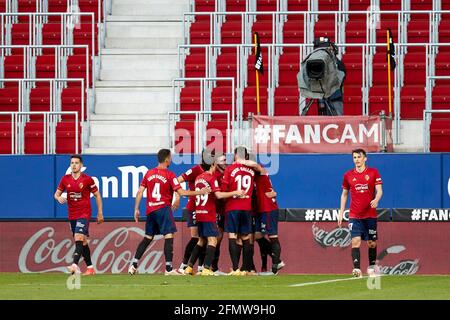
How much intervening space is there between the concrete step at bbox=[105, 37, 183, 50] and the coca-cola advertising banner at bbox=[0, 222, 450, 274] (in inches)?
211

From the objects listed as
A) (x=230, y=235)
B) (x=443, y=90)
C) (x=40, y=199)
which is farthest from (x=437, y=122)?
(x=40, y=199)

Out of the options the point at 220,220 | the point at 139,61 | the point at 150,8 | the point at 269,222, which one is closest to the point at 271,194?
the point at 269,222

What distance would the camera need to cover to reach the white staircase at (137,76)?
26.0 meters

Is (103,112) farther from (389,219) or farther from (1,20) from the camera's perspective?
(389,219)

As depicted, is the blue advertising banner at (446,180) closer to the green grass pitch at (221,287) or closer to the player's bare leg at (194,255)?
the green grass pitch at (221,287)

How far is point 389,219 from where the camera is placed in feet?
78.5

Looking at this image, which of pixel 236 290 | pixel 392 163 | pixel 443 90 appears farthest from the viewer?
pixel 443 90

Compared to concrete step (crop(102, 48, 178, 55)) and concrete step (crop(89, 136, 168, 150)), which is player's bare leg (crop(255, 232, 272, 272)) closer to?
concrete step (crop(89, 136, 168, 150))

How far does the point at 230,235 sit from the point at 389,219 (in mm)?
3182

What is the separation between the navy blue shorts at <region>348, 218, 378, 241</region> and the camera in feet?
69.5

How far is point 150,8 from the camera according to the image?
29734 mm

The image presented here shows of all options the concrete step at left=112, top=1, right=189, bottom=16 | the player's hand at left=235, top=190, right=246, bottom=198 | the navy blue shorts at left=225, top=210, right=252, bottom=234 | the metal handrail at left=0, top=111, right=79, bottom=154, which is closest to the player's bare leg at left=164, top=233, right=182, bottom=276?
the navy blue shorts at left=225, top=210, right=252, bottom=234

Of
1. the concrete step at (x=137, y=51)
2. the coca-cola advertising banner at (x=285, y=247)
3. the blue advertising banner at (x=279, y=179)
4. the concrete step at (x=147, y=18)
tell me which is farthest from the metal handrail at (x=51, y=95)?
the concrete step at (x=147, y=18)

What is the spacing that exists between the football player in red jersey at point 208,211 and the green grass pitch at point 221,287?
90 centimetres
